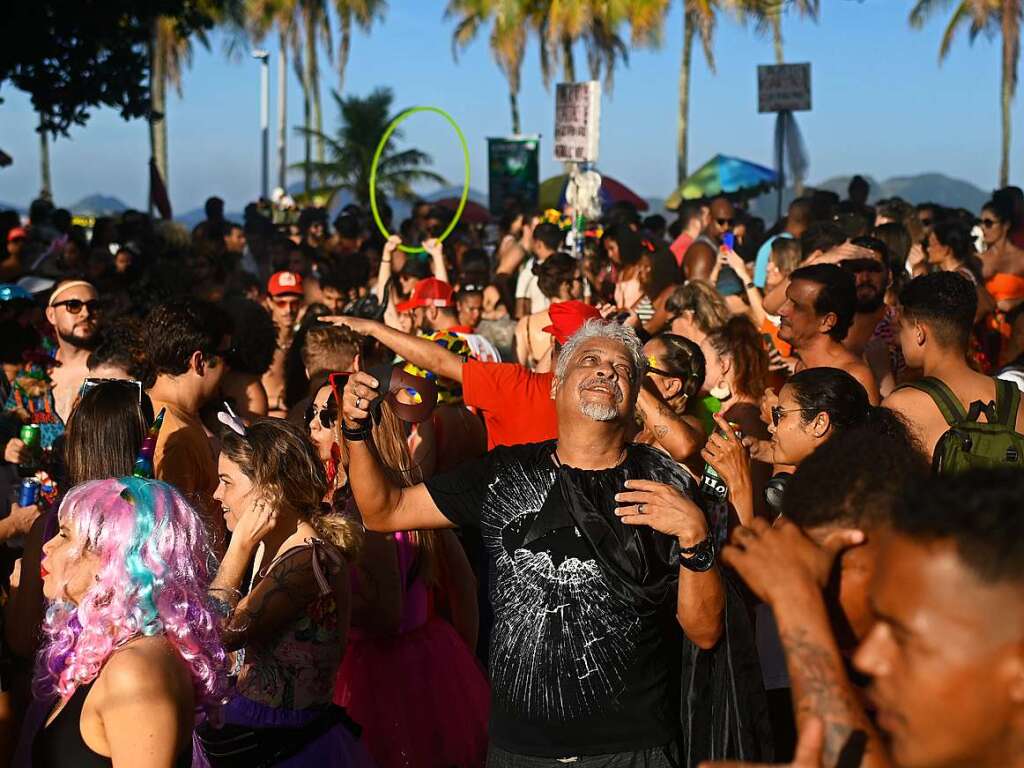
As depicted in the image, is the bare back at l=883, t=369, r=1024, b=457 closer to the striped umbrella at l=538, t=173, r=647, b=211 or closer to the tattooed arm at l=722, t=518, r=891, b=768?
the tattooed arm at l=722, t=518, r=891, b=768

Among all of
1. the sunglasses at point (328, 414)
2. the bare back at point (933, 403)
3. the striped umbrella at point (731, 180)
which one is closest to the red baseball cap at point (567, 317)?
the sunglasses at point (328, 414)

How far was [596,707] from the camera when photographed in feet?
12.0

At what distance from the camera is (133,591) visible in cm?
313

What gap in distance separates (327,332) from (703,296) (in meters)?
2.16

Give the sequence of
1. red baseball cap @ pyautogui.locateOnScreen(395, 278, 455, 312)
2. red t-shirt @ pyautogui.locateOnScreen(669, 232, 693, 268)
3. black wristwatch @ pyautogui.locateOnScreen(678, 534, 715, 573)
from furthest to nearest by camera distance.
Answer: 1. red t-shirt @ pyautogui.locateOnScreen(669, 232, 693, 268)
2. red baseball cap @ pyautogui.locateOnScreen(395, 278, 455, 312)
3. black wristwatch @ pyautogui.locateOnScreen(678, 534, 715, 573)

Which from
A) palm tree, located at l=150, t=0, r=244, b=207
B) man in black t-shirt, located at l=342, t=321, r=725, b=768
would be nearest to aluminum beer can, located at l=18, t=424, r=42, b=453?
man in black t-shirt, located at l=342, t=321, r=725, b=768

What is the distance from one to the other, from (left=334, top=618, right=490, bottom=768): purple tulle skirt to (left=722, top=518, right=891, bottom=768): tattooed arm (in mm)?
2767

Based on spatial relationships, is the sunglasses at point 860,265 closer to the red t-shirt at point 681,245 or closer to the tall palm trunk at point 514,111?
the red t-shirt at point 681,245

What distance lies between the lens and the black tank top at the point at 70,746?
3.01m

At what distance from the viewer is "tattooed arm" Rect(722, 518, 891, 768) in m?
2.27

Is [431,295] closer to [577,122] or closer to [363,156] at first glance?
[577,122]

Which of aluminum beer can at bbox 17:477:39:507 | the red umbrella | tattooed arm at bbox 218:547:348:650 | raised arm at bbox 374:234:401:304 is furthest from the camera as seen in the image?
the red umbrella

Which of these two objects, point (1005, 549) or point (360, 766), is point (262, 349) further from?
point (1005, 549)

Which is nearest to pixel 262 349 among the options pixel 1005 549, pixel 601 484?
pixel 601 484
